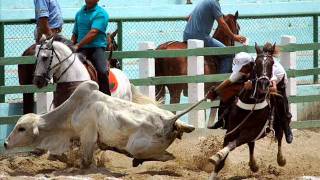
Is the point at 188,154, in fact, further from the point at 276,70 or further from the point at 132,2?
the point at 132,2

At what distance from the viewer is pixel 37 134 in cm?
1270

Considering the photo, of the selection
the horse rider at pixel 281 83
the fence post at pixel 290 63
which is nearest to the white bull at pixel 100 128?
the horse rider at pixel 281 83

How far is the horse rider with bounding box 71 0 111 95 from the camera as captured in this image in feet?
45.4

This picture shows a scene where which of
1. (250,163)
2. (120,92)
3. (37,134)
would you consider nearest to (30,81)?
(120,92)

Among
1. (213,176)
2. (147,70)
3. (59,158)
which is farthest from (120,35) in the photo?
(213,176)

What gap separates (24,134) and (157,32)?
5.94 meters

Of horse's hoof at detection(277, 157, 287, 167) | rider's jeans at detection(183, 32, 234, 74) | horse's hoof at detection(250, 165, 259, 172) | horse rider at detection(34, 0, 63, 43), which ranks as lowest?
horse's hoof at detection(250, 165, 259, 172)

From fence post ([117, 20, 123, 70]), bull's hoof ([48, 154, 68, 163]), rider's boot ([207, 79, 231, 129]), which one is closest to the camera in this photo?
rider's boot ([207, 79, 231, 129])

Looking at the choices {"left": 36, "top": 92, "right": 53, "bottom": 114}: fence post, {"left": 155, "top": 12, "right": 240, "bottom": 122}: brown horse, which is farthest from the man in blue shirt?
{"left": 36, "top": 92, "right": 53, "bottom": 114}: fence post

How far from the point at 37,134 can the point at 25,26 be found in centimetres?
426

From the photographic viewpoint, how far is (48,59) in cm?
1345

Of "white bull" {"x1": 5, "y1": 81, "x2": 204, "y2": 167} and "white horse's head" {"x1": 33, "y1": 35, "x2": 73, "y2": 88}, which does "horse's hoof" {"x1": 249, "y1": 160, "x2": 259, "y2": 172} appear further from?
"white horse's head" {"x1": 33, "y1": 35, "x2": 73, "y2": 88}

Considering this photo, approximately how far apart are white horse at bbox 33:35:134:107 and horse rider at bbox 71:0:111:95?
0.74ft

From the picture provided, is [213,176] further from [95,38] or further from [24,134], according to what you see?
[95,38]
